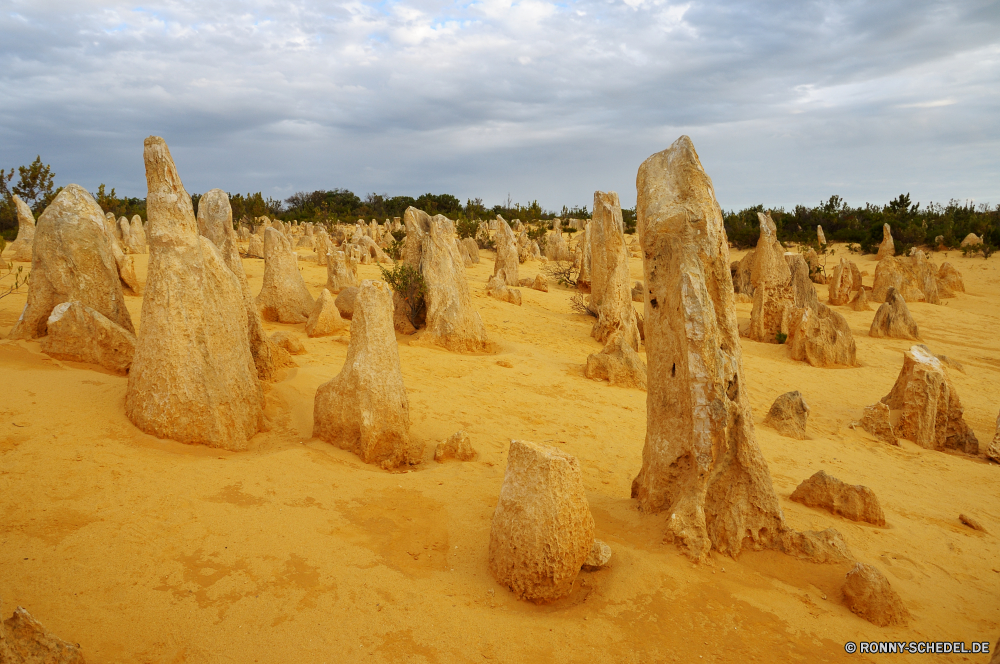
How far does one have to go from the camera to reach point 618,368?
8.70 meters

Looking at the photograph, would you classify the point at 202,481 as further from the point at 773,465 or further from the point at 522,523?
the point at 773,465

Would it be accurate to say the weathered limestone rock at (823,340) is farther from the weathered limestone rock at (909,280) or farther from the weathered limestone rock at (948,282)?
the weathered limestone rock at (948,282)

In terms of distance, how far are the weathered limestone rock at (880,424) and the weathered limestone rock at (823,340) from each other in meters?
3.46

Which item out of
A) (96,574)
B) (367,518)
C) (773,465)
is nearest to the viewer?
(96,574)

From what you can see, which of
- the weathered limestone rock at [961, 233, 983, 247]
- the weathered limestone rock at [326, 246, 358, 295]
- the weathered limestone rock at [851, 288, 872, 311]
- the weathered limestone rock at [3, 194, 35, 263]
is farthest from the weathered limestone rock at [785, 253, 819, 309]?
the weathered limestone rock at [3, 194, 35, 263]

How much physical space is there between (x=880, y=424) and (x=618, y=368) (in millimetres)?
3400

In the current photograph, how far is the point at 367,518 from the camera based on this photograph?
411 cm

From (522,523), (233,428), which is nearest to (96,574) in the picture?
(233,428)

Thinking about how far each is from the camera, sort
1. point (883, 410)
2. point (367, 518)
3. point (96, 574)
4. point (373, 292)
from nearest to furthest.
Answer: point (96, 574) < point (367, 518) < point (373, 292) < point (883, 410)

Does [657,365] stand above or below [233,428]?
above

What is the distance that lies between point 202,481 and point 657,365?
3479 millimetres

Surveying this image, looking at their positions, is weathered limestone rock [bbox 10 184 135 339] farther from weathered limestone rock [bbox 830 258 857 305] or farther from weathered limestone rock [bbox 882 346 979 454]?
weathered limestone rock [bbox 830 258 857 305]

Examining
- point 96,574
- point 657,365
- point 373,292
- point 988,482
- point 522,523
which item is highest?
point 373,292

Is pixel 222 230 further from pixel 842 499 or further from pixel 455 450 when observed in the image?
pixel 842 499
